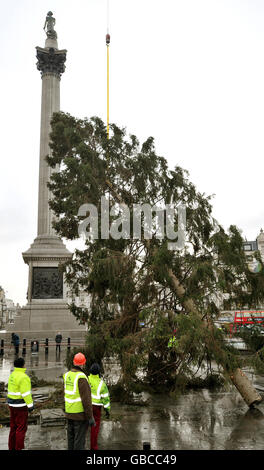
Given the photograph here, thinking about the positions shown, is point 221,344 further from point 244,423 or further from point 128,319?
point 128,319

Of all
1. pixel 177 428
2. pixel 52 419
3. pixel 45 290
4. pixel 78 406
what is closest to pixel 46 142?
pixel 45 290

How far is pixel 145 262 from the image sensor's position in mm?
11000

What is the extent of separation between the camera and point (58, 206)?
1351cm

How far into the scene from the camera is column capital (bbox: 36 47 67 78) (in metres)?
35.0

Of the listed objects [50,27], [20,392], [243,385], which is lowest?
[243,385]

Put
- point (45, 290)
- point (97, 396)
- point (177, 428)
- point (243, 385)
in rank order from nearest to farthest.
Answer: point (97, 396), point (177, 428), point (243, 385), point (45, 290)

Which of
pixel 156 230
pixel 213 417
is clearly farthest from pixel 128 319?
pixel 213 417

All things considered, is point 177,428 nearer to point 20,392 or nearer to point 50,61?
point 20,392

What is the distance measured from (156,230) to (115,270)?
1.99 m

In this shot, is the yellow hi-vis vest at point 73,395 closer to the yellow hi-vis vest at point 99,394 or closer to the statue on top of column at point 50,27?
the yellow hi-vis vest at point 99,394

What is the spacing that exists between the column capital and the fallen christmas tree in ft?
79.0

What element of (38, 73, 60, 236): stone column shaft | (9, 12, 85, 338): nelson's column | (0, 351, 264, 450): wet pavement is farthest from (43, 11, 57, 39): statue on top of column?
(0, 351, 264, 450): wet pavement

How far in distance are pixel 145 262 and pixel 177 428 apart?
4544 mm

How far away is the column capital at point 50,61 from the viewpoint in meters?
35.0
